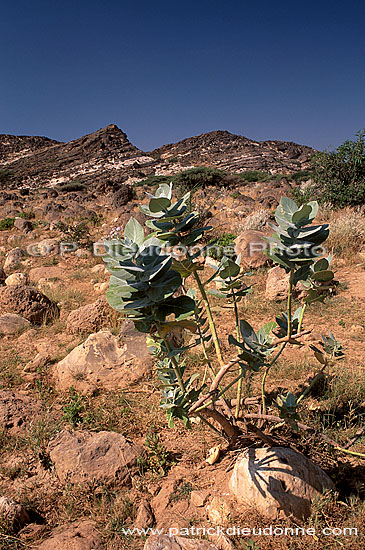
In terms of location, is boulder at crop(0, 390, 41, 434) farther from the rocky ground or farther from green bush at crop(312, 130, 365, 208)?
green bush at crop(312, 130, 365, 208)

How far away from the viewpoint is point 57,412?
274cm

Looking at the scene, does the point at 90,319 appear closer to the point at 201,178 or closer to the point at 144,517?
the point at 144,517

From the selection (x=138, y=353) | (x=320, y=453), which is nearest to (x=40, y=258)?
(x=138, y=353)

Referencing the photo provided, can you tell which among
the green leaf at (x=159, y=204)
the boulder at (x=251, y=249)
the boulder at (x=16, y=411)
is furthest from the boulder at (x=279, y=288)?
the green leaf at (x=159, y=204)

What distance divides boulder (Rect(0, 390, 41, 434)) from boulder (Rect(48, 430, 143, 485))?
1.44ft

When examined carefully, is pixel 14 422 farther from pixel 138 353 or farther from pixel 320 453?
pixel 320 453

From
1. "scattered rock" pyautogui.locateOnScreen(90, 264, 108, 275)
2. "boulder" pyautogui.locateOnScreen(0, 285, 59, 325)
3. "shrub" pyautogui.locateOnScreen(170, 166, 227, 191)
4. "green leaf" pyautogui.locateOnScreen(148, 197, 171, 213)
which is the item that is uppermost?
"shrub" pyautogui.locateOnScreen(170, 166, 227, 191)

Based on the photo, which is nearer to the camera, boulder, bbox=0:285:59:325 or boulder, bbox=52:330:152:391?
boulder, bbox=52:330:152:391

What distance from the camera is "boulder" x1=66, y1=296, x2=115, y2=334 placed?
4184 mm

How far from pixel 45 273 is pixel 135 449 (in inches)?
205

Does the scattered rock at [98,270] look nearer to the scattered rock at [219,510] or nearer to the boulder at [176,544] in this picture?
the scattered rock at [219,510]

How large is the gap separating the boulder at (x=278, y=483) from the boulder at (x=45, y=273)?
561cm

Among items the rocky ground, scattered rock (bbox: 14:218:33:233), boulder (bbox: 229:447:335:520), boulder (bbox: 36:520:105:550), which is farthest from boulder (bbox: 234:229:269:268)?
scattered rock (bbox: 14:218:33:233)

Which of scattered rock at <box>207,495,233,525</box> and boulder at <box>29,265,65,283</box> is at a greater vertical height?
boulder at <box>29,265,65,283</box>
